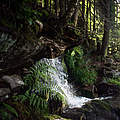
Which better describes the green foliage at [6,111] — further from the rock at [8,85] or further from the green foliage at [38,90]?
the green foliage at [38,90]

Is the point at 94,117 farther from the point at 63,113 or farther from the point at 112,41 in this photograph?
the point at 112,41

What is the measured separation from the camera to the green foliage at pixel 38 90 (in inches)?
132

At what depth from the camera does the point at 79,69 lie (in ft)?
21.0

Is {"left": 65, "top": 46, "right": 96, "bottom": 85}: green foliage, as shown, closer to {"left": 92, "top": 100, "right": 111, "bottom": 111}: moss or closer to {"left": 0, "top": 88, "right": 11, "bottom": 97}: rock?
{"left": 92, "top": 100, "right": 111, "bottom": 111}: moss

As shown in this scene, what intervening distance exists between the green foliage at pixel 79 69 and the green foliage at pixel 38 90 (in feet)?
7.52

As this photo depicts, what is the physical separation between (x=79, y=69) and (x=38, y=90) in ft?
10.3

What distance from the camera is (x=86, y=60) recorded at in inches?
284

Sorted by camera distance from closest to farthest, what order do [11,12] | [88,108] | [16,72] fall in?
1. [11,12]
2. [16,72]
3. [88,108]

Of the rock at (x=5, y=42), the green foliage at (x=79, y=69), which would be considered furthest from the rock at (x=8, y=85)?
the green foliage at (x=79, y=69)

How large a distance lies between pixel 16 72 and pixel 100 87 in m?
4.55

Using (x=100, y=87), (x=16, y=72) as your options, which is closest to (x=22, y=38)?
(x=16, y=72)

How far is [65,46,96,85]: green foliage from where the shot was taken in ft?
20.6

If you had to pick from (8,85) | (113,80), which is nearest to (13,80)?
(8,85)

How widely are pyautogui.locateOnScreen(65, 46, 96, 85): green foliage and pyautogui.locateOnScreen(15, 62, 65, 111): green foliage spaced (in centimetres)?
229
